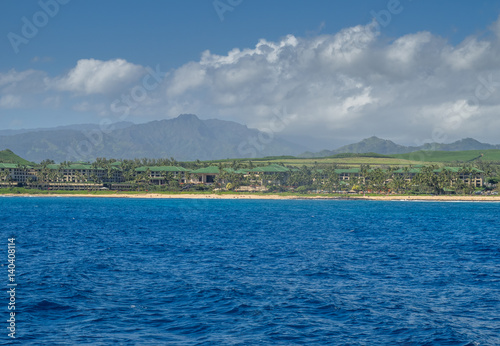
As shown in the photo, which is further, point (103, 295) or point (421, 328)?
point (103, 295)

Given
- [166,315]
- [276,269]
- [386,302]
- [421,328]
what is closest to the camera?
[421,328]

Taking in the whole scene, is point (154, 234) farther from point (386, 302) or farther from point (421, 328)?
point (421, 328)

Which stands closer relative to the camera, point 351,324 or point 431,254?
point 351,324

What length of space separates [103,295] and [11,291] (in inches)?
272

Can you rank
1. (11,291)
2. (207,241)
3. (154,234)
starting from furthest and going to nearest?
(154,234), (207,241), (11,291)

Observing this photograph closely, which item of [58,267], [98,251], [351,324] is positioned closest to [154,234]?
[98,251]

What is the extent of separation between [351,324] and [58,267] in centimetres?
2800

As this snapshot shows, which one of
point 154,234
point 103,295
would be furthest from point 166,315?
point 154,234

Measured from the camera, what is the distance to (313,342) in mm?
25297

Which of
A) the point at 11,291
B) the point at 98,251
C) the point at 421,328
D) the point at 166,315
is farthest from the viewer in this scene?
the point at 98,251

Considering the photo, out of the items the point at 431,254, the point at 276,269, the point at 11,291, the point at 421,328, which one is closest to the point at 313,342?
the point at 421,328

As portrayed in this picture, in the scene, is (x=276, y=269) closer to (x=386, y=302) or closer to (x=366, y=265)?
(x=366, y=265)

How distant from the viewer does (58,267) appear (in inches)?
1747

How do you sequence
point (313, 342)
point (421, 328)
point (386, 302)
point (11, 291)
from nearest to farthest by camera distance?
point (313, 342) < point (421, 328) < point (386, 302) < point (11, 291)
